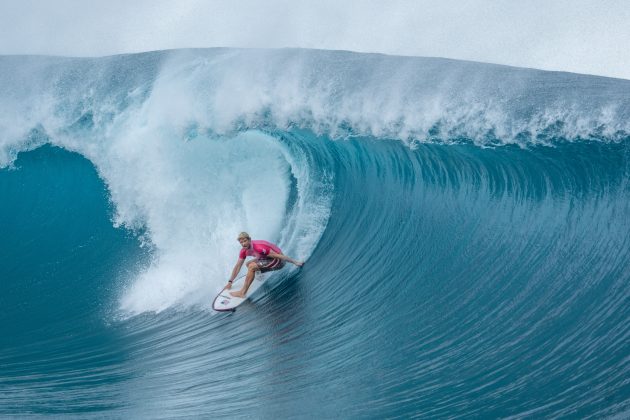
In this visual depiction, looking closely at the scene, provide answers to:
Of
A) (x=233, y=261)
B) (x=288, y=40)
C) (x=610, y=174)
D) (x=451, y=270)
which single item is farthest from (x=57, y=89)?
(x=610, y=174)

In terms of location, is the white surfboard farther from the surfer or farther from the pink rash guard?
the pink rash guard

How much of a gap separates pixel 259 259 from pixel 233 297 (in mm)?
680

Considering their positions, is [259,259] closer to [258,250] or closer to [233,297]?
[258,250]

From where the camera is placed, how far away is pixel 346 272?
9.10 meters

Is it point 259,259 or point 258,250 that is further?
point 259,259

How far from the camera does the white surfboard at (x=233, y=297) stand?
29.2 ft

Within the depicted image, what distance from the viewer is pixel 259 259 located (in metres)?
8.80

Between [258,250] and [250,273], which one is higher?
[258,250]

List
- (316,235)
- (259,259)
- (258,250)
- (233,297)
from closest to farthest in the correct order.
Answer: (258,250) → (259,259) → (233,297) → (316,235)

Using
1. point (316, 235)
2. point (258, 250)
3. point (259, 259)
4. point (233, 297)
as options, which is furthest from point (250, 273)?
point (316, 235)

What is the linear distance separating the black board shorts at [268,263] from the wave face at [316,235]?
1.29 feet

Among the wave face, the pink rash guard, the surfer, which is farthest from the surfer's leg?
the wave face

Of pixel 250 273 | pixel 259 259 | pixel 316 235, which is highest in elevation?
pixel 316 235

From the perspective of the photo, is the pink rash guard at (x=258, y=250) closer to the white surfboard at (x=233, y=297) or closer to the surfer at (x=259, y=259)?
the surfer at (x=259, y=259)
